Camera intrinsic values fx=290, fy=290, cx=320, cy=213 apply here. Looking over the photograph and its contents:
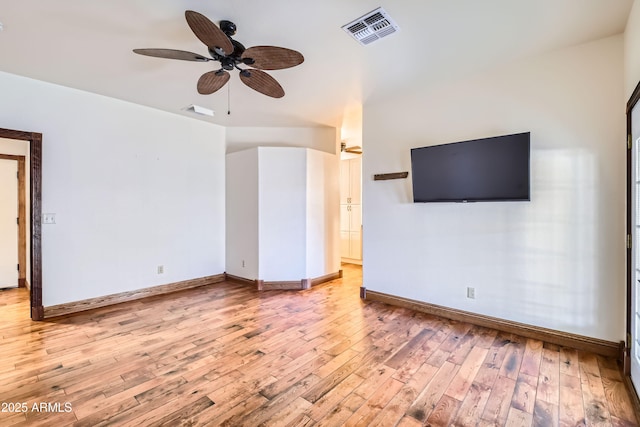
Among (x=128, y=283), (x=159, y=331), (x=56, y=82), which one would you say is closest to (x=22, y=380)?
(x=159, y=331)

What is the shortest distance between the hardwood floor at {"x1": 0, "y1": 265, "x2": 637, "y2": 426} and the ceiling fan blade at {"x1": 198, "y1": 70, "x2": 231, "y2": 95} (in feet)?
7.79

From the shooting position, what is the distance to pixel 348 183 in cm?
663

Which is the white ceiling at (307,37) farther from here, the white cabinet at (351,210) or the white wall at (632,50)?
the white cabinet at (351,210)

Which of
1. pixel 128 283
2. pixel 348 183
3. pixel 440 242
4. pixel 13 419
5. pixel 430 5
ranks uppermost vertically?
pixel 430 5

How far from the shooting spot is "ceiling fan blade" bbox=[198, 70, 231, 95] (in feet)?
8.12

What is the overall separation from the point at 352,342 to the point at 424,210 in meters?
1.73

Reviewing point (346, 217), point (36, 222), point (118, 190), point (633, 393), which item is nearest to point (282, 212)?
point (118, 190)

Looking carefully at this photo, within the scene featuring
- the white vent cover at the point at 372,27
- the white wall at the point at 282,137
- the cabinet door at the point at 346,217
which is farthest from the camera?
the cabinet door at the point at 346,217

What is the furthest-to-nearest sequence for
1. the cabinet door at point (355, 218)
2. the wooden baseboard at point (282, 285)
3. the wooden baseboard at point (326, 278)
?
1. the cabinet door at point (355, 218)
2. the wooden baseboard at point (326, 278)
3. the wooden baseboard at point (282, 285)

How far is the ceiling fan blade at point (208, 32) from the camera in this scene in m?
1.73

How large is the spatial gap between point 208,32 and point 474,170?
104 inches

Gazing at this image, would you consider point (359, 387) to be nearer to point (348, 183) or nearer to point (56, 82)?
point (56, 82)

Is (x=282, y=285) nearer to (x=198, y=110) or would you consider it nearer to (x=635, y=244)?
(x=198, y=110)

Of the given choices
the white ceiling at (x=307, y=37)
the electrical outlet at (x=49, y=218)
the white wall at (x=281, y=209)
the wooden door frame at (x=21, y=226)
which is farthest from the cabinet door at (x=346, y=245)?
the wooden door frame at (x=21, y=226)
